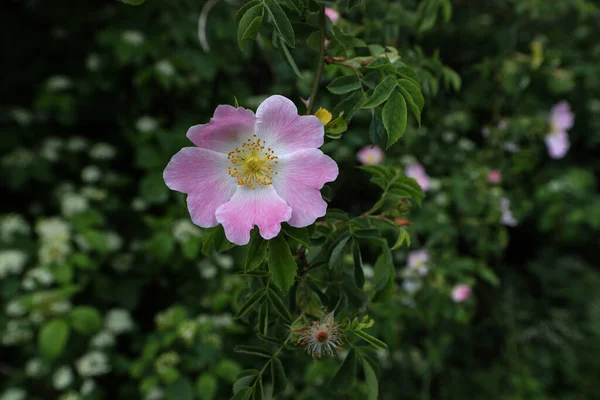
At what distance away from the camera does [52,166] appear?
2.11 metres

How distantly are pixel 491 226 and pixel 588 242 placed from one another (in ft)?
4.92

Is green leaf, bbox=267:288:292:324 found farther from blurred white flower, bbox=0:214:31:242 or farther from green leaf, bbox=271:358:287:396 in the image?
blurred white flower, bbox=0:214:31:242

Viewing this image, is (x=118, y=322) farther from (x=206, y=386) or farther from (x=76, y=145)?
(x=76, y=145)

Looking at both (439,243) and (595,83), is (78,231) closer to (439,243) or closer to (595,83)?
(439,243)

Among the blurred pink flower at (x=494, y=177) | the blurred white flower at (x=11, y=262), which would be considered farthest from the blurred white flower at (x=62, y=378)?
the blurred pink flower at (x=494, y=177)

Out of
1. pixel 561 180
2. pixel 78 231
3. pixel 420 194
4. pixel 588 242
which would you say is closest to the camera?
pixel 420 194

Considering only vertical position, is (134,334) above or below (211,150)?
below

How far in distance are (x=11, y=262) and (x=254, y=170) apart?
51.2 inches

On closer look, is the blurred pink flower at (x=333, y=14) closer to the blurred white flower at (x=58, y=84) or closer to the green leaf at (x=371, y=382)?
the green leaf at (x=371, y=382)

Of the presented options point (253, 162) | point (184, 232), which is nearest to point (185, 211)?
point (184, 232)

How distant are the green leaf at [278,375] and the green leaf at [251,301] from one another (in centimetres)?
7

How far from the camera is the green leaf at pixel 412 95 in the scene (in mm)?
604

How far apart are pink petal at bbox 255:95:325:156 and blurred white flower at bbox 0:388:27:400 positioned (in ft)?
5.08

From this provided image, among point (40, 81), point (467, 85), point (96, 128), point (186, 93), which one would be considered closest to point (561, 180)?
point (467, 85)
